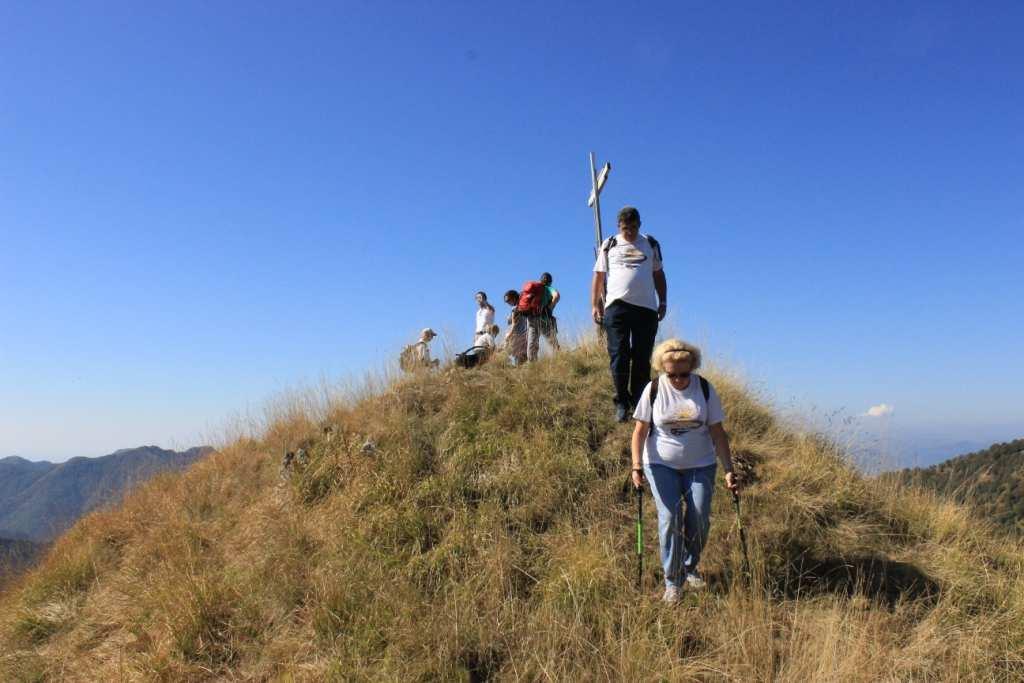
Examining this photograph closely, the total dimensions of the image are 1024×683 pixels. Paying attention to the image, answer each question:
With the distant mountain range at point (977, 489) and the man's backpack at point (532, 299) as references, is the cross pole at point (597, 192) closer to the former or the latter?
the man's backpack at point (532, 299)

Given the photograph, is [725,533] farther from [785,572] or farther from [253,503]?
[253,503]

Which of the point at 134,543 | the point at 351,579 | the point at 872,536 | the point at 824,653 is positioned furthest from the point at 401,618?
the point at 134,543

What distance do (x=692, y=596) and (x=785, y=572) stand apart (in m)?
0.89

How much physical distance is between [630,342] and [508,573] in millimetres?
2538

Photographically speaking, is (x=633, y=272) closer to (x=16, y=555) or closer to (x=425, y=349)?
(x=425, y=349)

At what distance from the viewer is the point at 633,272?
546cm

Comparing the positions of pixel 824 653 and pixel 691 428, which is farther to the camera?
pixel 691 428

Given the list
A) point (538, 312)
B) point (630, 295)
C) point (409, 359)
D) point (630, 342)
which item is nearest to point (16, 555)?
point (409, 359)

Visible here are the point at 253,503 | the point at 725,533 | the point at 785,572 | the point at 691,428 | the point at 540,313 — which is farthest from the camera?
the point at 540,313

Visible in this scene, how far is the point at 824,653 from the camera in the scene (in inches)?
127

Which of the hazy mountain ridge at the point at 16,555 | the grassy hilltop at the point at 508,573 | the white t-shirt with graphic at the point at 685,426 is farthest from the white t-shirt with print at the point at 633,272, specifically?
the hazy mountain ridge at the point at 16,555

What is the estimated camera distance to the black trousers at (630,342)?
555 cm

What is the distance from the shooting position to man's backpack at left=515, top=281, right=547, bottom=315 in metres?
9.12

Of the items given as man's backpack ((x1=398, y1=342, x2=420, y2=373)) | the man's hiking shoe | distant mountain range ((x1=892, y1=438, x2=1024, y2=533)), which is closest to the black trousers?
the man's hiking shoe
